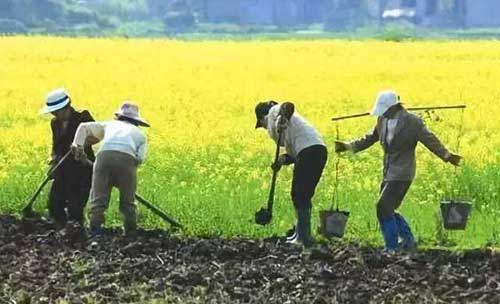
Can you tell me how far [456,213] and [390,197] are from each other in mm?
750

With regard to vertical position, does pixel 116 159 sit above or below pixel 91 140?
below

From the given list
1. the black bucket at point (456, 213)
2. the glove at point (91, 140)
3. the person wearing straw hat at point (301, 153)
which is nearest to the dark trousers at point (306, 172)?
the person wearing straw hat at point (301, 153)

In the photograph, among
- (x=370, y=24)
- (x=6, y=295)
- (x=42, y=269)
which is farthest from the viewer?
(x=370, y=24)

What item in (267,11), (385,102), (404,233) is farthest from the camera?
(267,11)

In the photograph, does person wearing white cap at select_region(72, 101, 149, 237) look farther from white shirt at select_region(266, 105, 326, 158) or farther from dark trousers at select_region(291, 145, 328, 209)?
dark trousers at select_region(291, 145, 328, 209)

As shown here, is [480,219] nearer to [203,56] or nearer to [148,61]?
[148,61]

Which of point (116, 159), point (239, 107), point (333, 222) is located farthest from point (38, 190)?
point (239, 107)

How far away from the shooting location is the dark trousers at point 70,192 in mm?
12094

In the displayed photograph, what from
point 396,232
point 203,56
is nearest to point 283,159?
point 396,232

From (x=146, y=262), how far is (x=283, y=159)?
203 cm

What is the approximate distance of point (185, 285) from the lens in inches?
366

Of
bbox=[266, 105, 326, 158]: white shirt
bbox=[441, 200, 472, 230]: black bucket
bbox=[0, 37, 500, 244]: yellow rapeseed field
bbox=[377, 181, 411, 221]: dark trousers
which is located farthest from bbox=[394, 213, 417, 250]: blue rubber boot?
bbox=[266, 105, 326, 158]: white shirt

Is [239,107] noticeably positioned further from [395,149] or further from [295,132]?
[395,149]

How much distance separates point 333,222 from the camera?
36.9ft
